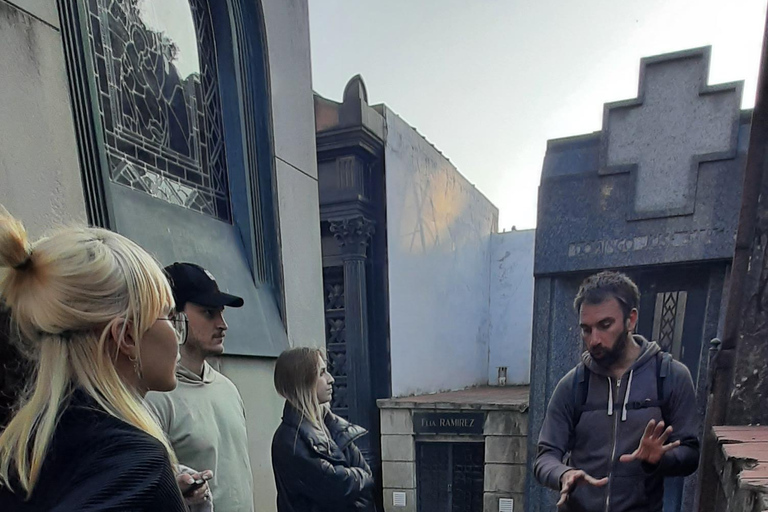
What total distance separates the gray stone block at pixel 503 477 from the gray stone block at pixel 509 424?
18.8 inches

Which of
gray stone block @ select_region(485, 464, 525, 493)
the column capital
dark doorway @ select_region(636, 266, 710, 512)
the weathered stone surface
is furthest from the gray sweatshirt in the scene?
gray stone block @ select_region(485, 464, 525, 493)

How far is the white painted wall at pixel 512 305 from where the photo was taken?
11.5 metres

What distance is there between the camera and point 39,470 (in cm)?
87

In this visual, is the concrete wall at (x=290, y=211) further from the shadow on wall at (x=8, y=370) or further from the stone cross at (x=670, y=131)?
the stone cross at (x=670, y=131)

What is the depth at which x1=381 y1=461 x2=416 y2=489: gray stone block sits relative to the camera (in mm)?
7234

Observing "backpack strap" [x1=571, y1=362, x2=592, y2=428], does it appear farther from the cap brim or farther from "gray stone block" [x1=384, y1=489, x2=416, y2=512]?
"gray stone block" [x1=384, y1=489, x2=416, y2=512]

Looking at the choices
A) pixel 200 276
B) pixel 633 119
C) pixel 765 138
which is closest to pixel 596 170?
pixel 633 119

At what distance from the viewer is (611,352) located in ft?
7.77

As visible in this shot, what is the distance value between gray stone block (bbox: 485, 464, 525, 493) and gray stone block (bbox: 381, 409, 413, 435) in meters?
1.25

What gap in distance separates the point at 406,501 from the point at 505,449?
164 centimetres

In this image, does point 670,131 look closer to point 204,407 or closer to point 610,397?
point 610,397

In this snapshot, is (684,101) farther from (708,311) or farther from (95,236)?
(95,236)

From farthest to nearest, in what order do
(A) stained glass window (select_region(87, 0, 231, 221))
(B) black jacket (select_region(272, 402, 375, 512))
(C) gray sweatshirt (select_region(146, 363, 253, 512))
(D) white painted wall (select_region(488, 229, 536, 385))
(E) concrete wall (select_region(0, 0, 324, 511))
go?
(D) white painted wall (select_region(488, 229, 536, 385))
(A) stained glass window (select_region(87, 0, 231, 221))
(B) black jacket (select_region(272, 402, 375, 512))
(E) concrete wall (select_region(0, 0, 324, 511))
(C) gray sweatshirt (select_region(146, 363, 253, 512))

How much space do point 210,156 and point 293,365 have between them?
189 centimetres
